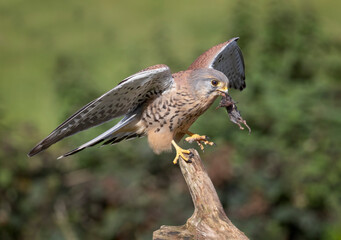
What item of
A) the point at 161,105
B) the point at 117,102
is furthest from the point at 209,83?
the point at 117,102

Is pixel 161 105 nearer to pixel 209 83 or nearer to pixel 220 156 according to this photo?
pixel 209 83

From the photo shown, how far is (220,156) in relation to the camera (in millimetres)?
5168

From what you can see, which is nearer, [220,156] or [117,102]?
[117,102]

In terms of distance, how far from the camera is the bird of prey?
11.6 ft

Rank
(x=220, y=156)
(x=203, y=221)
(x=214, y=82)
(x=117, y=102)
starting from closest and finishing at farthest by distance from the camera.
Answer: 1. (x=203, y=221)
2. (x=117, y=102)
3. (x=214, y=82)
4. (x=220, y=156)

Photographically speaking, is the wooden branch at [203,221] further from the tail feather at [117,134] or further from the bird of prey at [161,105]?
the tail feather at [117,134]

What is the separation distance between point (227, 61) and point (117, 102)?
108 centimetres

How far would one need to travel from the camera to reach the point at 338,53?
7031 millimetres

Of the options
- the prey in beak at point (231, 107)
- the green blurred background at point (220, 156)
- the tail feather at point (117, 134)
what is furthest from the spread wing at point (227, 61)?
the green blurred background at point (220, 156)

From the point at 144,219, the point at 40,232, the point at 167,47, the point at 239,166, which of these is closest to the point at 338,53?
the point at 167,47

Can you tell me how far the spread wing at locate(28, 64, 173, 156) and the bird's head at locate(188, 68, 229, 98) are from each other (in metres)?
0.15

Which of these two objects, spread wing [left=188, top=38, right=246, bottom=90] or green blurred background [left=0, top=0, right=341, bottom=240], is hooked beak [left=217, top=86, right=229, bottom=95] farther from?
green blurred background [left=0, top=0, right=341, bottom=240]

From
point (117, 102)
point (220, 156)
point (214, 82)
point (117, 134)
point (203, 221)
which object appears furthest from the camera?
point (220, 156)

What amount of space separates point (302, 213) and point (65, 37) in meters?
4.42
